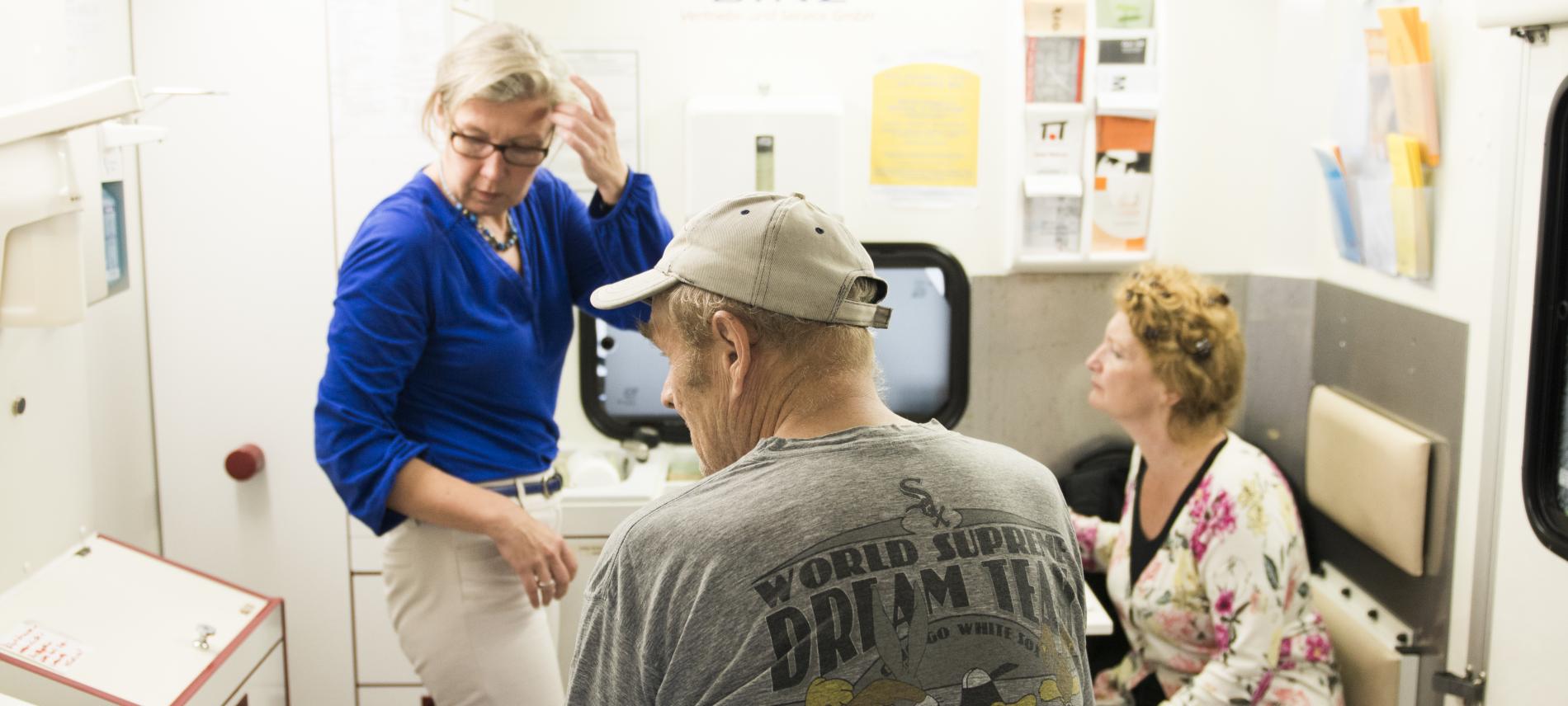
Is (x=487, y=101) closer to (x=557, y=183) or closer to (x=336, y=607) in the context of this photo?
(x=557, y=183)

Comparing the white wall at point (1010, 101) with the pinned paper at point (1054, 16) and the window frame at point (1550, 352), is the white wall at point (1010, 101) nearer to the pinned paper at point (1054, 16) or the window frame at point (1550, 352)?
the pinned paper at point (1054, 16)

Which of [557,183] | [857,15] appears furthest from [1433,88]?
[557,183]

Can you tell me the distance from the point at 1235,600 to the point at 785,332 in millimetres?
1450

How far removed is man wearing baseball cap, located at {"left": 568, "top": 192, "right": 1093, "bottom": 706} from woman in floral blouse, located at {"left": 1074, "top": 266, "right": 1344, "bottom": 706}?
1.17 meters

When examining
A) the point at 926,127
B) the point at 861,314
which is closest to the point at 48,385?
the point at 861,314

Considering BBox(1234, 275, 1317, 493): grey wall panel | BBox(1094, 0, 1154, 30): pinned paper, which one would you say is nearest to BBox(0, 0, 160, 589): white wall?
BBox(1094, 0, 1154, 30): pinned paper

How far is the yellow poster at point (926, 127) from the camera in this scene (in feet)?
10.6

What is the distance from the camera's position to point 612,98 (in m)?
3.21

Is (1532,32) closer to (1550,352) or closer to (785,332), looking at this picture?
(1550,352)

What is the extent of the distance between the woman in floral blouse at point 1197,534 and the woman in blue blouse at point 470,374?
1.11m

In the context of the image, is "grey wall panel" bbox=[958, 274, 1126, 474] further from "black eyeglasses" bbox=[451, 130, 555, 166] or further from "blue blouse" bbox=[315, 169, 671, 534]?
"black eyeglasses" bbox=[451, 130, 555, 166]

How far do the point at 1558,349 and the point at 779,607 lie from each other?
4.99 ft

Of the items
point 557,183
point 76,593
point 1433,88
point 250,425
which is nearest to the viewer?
point 76,593

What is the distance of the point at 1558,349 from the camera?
201cm
